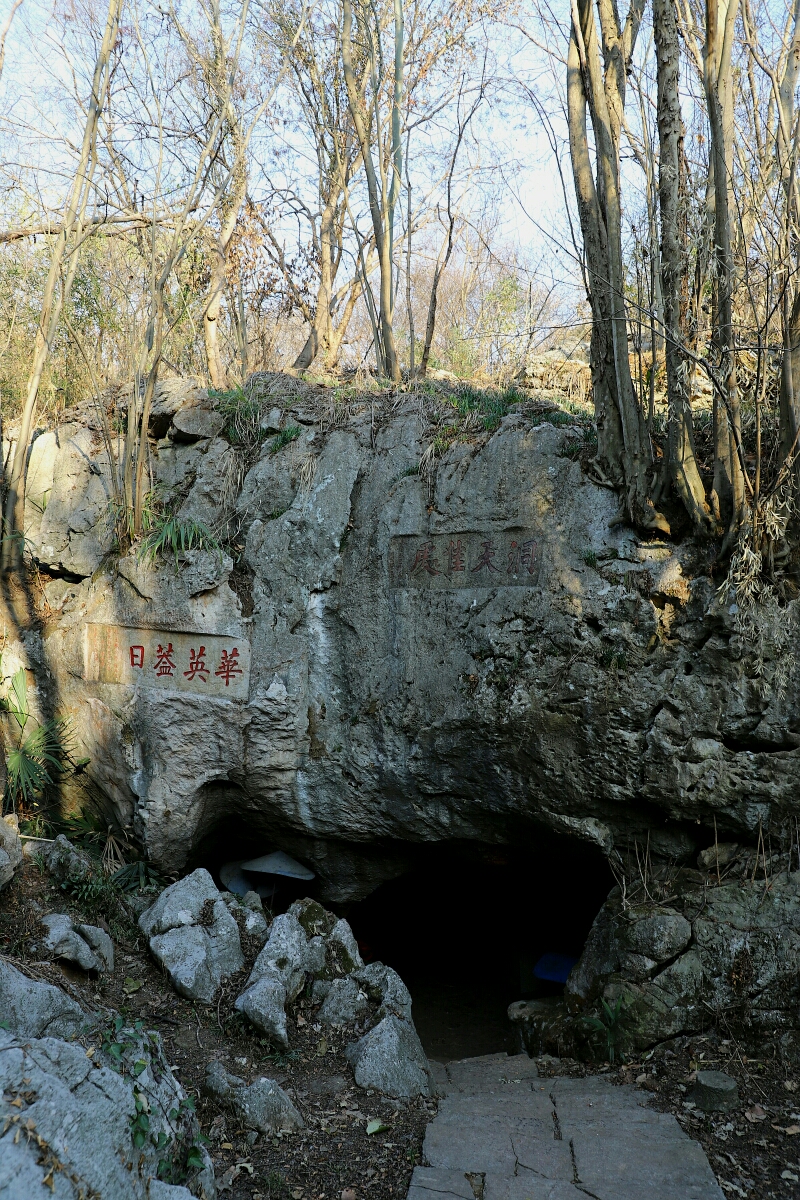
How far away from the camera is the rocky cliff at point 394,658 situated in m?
5.16

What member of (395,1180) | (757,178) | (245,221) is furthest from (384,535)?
(245,221)

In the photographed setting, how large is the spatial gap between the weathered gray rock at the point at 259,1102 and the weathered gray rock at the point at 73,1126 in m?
0.71

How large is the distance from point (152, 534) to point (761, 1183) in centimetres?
534

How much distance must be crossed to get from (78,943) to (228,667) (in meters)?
2.03

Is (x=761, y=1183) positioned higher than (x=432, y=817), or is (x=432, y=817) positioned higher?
(x=432, y=817)

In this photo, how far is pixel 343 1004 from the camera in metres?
4.99

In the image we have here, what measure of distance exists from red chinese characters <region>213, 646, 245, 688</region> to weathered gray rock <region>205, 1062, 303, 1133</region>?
8.57 ft

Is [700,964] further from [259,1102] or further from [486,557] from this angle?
[486,557]

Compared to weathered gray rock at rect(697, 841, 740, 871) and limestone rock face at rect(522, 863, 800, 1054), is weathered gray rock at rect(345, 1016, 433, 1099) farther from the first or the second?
weathered gray rock at rect(697, 841, 740, 871)

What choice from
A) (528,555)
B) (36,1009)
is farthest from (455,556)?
(36,1009)

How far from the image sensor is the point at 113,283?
7.44 metres

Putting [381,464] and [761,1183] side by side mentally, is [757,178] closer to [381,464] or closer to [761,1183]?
[381,464]

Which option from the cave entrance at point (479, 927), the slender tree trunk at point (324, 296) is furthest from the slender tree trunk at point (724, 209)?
the slender tree trunk at point (324, 296)

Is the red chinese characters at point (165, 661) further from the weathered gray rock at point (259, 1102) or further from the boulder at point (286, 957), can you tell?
the weathered gray rock at point (259, 1102)
